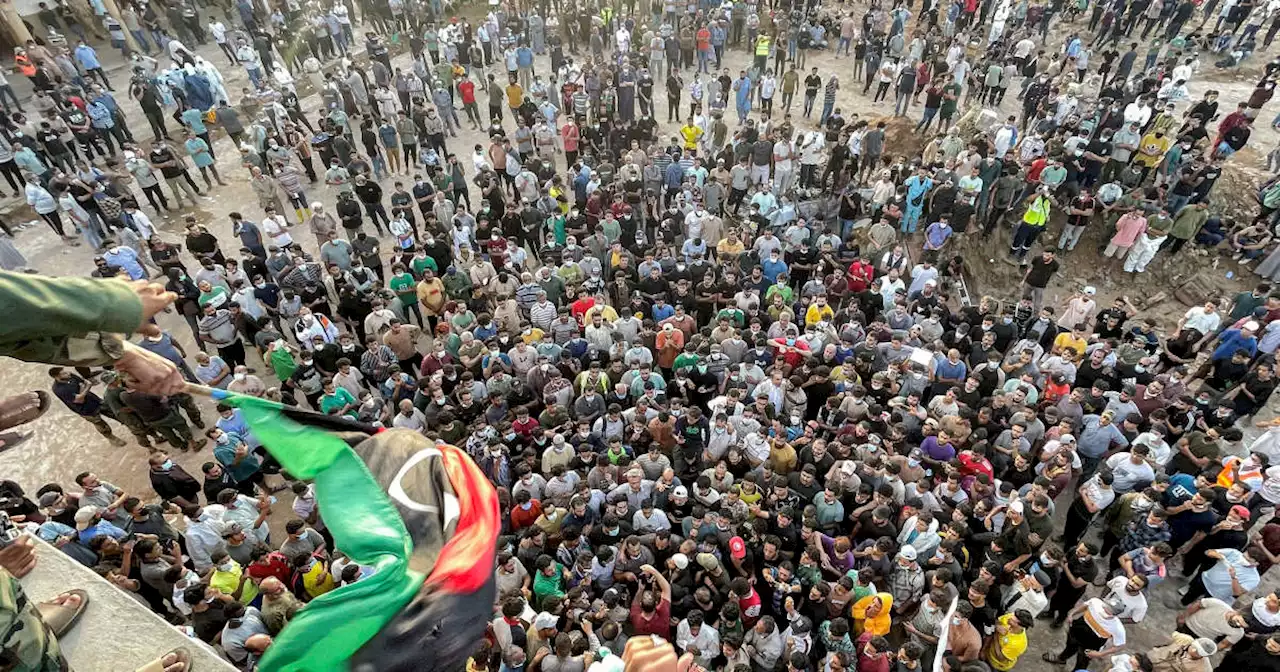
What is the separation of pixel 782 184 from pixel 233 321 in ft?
38.7

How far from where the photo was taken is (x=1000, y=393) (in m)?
10.6

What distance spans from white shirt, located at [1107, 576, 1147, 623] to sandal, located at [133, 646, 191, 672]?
8.64 meters

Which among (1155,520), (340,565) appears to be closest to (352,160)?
(340,565)

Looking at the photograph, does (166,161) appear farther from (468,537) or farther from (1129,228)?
(1129,228)

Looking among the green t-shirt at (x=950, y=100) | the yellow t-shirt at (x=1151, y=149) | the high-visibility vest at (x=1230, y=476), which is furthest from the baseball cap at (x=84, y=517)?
the yellow t-shirt at (x=1151, y=149)

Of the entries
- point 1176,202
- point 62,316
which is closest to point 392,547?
point 62,316

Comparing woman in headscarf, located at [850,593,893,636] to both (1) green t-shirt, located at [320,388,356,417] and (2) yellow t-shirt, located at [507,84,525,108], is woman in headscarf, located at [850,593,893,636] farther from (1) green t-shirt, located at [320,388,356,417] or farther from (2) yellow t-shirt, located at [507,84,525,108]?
(2) yellow t-shirt, located at [507,84,525,108]

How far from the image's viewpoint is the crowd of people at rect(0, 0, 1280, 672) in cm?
803

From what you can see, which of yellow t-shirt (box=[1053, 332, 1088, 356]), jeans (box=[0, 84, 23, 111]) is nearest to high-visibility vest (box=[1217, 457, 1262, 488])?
yellow t-shirt (box=[1053, 332, 1088, 356])

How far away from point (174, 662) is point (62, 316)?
2185 millimetres

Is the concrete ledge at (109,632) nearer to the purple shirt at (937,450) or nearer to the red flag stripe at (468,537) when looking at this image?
the red flag stripe at (468,537)

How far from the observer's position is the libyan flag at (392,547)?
3.13 meters

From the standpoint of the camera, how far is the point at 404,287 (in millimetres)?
12781

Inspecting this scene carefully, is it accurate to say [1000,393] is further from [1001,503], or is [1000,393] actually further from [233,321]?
[233,321]
